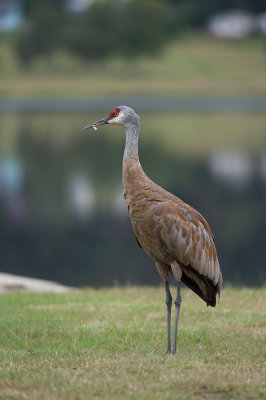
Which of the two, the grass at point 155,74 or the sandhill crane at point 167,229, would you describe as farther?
the grass at point 155,74

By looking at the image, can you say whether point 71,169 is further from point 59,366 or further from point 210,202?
point 59,366

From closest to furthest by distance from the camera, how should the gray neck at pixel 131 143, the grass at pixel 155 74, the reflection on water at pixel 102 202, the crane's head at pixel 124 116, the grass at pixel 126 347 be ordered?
the grass at pixel 126 347
the gray neck at pixel 131 143
the crane's head at pixel 124 116
the reflection on water at pixel 102 202
the grass at pixel 155 74

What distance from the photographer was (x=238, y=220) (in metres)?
22.1

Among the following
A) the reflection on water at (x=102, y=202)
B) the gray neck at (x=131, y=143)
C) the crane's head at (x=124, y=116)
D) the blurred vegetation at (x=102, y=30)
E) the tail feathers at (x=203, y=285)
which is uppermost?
the blurred vegetation at (x=102, y=30)

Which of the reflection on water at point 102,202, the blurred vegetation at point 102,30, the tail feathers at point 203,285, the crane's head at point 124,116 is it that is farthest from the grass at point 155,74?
the tail feathers at point 203,285

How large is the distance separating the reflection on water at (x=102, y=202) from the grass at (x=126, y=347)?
5.37 meters

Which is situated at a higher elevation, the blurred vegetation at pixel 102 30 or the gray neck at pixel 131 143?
the blurred vegetation at pixel 102 30

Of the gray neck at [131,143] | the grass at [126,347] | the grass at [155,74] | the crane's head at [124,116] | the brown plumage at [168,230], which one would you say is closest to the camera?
the grass at [126,347]

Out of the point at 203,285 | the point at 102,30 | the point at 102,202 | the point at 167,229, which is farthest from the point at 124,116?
the point at 102,30

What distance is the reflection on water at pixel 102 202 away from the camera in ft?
56.6

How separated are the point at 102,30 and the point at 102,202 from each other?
215 feet

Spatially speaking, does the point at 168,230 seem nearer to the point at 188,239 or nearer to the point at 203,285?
the point at 188,239

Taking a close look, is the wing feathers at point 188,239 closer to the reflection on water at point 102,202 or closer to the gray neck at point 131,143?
the gray neck at point 131,143

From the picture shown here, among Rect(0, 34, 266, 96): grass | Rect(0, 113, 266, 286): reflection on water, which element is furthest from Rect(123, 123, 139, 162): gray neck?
Rect(0, 34, 266, 96): grass
